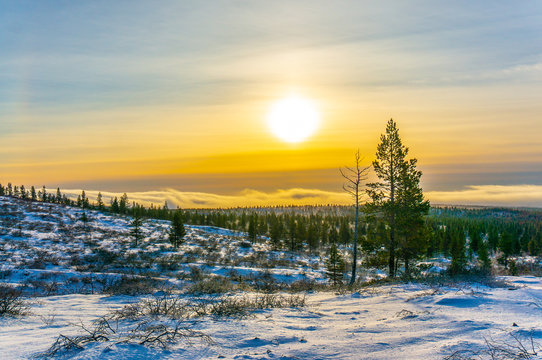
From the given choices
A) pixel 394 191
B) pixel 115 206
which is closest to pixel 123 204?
pixel 115 206

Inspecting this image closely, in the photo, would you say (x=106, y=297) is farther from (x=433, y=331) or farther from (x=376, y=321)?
(x=433, y=331)

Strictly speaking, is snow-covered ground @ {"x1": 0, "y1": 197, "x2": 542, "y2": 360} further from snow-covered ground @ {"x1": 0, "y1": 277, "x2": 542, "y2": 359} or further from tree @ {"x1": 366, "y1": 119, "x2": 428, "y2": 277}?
tree @ {"x1": 366, "y1": 119, "x2": 428, "y2": 277}

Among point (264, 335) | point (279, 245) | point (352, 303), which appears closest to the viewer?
point (264, 335)

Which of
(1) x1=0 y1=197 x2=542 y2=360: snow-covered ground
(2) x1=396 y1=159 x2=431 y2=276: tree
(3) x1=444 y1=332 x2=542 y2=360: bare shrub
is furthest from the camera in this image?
(2) x1=396 y1=159 x2=431 y2=276: tree

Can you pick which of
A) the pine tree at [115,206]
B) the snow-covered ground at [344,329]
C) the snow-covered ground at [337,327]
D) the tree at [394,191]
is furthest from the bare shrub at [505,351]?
the pine tree at [115,206]

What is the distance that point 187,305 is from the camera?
25.0 ft

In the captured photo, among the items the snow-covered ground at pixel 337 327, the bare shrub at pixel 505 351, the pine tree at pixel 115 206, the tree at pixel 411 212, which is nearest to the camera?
the bare shrub at pixel 505 351

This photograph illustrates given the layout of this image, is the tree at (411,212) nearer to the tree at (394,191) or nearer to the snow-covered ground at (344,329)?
the tree at (394,191)

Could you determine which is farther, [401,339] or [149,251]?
[149,251]

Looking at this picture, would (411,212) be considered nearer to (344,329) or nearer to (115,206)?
(344,329)

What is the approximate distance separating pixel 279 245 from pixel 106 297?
59.8 meters

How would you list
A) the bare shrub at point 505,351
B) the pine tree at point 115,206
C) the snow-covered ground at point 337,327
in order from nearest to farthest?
the bare shrub at point 505,351, the snow-covered ground at point 337,327, the pine tree at point 115,206

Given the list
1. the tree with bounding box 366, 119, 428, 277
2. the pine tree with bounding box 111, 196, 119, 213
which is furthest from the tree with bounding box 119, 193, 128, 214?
the tree with bounding box 366, 119, 428, 277

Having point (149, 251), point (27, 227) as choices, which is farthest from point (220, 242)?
point (27, 227)
